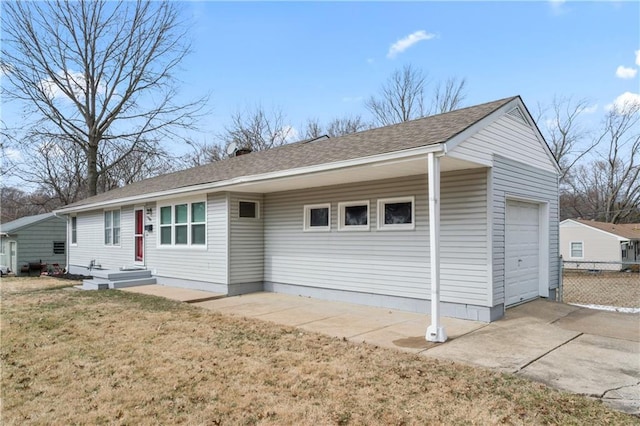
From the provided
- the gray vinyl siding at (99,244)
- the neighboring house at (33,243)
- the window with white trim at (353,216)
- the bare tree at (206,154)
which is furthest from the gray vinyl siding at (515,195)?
the bare tree at (206,154)

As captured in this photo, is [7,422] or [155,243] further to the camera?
[155,243]

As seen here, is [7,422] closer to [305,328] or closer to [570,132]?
[305,328]

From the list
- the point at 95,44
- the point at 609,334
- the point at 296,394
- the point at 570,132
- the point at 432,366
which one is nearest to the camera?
the point at 296,394

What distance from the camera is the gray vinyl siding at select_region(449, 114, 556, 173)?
633 centimetres

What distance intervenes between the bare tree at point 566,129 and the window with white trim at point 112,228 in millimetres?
31489

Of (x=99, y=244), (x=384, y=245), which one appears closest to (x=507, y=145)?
(x=384, y=245)

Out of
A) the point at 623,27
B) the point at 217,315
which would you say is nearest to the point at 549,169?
the point at 623,27

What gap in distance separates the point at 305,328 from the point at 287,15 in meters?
8.61

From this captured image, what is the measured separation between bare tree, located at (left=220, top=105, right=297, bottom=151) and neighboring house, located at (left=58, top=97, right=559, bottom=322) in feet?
62.0

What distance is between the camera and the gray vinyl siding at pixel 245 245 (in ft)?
32.2

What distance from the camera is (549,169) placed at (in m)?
8.82

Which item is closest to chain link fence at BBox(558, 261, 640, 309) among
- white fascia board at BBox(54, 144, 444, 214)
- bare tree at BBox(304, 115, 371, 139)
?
white fascia board at BBox(54, 144, 444, 214)

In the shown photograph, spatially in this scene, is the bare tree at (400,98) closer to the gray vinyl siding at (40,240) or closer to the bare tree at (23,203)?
the gray vinyl siding at (40,240)

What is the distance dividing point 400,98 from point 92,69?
20880mm
